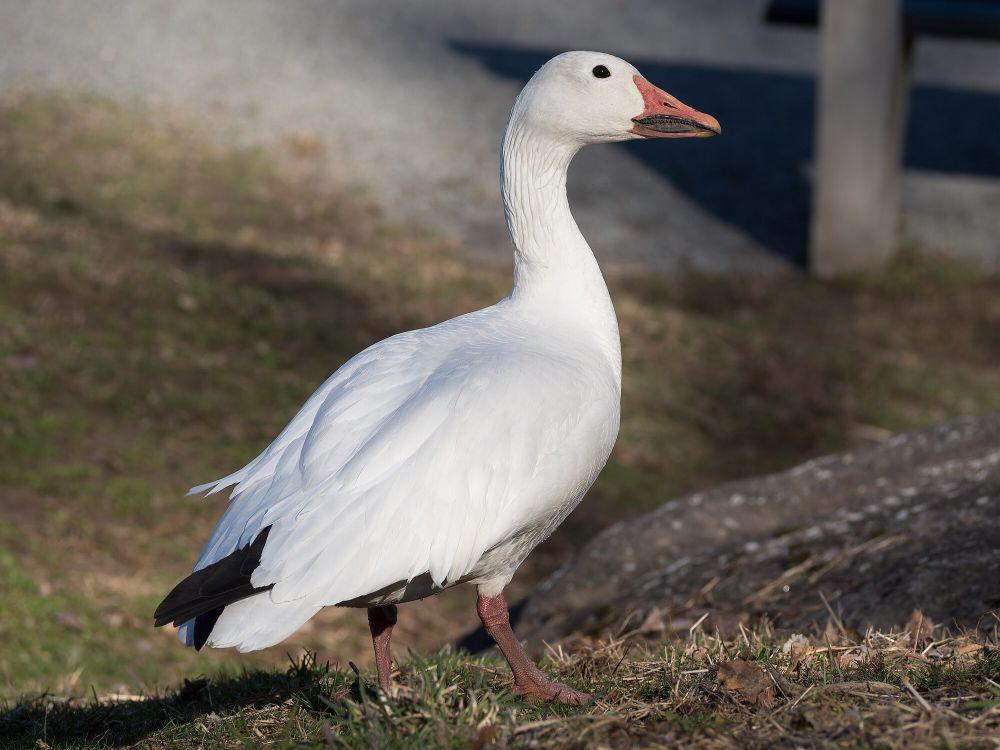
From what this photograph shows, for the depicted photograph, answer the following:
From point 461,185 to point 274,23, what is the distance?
5307mm

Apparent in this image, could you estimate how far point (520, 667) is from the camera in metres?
3.49

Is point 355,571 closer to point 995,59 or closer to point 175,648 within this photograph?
point 175,648

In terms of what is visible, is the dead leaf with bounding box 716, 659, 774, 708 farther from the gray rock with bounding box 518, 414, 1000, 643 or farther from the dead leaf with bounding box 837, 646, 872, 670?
the gray rock with bounding box 518, 414, 1000, 643

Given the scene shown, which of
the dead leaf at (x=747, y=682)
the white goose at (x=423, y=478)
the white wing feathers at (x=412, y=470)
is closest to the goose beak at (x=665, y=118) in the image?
the white goose at (x=423, y=478)

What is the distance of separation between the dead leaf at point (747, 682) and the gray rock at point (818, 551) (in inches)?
36.7

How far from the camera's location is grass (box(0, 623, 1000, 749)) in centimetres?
282

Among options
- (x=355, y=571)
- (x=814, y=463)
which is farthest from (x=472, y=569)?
(x=814, y=463)

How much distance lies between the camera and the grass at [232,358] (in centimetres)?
595

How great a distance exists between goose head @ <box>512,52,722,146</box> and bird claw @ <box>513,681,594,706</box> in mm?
1866

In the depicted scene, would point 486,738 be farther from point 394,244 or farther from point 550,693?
point 394,244

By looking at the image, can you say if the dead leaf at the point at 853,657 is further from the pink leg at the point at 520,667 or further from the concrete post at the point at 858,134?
the concrete post at the point at 858,134

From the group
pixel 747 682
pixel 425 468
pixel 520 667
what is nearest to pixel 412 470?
pixel 425 468

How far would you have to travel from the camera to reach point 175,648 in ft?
18.6

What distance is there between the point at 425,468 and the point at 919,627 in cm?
149
